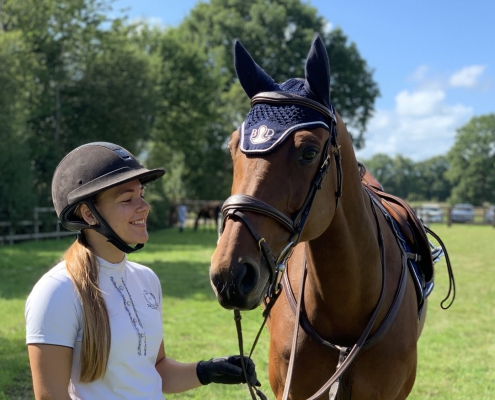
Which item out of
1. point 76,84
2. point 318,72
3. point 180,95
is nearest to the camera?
point 318,72

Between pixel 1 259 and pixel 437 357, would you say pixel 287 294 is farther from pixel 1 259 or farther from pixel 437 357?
pixel 1 259

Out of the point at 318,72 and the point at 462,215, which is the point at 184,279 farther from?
the point at 462,215

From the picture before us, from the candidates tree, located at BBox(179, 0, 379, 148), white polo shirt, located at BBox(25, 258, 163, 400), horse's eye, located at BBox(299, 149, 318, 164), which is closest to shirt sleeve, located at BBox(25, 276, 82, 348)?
white polo shirt, located at BBox(25, 258, 163, 400)

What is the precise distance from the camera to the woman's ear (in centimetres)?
183

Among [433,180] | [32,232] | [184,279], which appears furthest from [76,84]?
[433,180]

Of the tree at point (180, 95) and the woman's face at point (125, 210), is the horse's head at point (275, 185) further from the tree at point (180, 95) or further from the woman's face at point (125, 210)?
the tree at point (180, 95)

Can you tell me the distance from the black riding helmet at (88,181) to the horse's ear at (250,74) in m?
0.64

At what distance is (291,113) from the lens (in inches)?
75.9

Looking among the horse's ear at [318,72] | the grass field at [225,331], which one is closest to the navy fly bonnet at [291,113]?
the horse's ear at [318,72]

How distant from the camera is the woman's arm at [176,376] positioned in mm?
2121

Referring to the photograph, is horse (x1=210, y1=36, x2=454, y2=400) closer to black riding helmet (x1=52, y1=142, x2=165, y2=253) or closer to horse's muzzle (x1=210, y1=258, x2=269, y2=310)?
horse's muzzle (x1=210, y1=258, x2=269, y2=310)

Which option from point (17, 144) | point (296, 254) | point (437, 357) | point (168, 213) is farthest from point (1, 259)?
point (168, 213)

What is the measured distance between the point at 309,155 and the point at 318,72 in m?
0.36

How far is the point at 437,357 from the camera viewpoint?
19.7 feet
